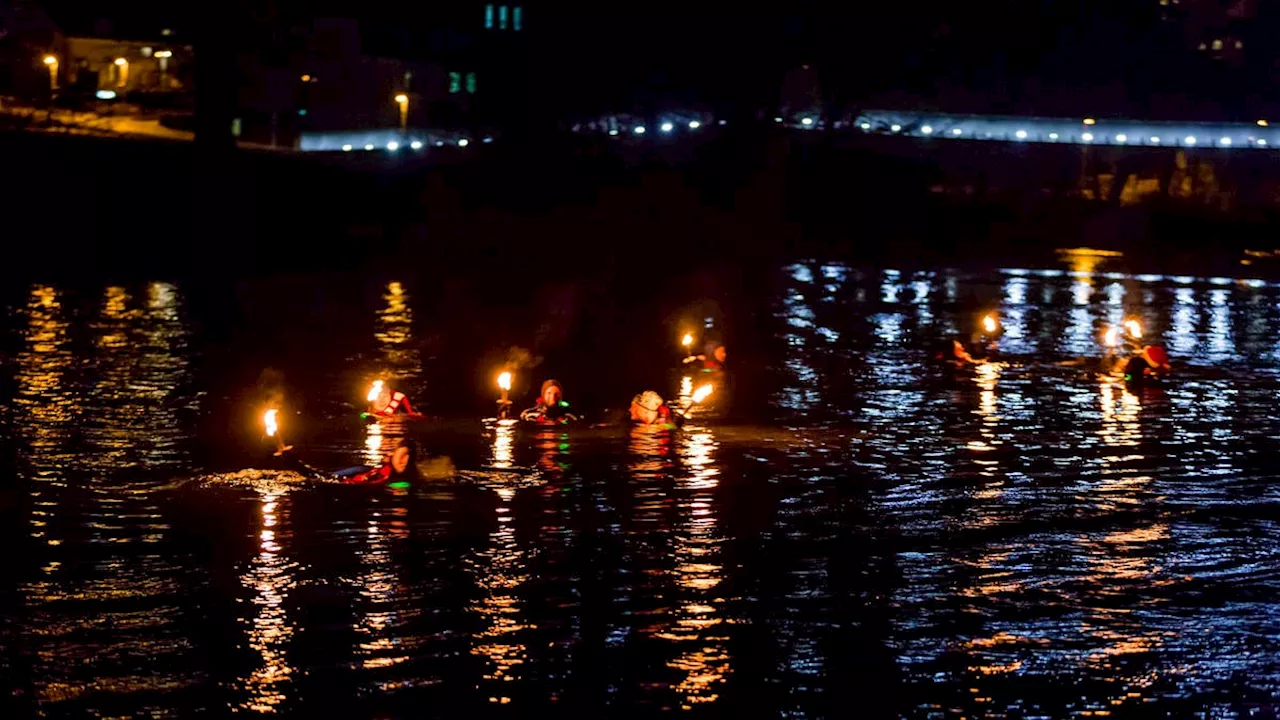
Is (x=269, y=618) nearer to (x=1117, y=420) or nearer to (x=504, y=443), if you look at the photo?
(x=504, y=443)

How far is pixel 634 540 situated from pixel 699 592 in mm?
1675

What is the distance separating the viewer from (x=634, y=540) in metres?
15.2

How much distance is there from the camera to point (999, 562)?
1473cm

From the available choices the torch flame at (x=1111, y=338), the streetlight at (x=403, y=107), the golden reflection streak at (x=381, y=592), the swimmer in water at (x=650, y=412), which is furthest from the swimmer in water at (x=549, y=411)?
the streetlight at (x=403, y=107)

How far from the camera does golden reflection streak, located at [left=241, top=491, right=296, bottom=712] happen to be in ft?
36.9

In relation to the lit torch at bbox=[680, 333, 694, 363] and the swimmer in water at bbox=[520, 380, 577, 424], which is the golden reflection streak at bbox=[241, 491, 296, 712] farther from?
the lit torch at bbox=[680, 333, 694, 363]

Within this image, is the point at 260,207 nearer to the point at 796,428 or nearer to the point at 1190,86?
the point at 796,428

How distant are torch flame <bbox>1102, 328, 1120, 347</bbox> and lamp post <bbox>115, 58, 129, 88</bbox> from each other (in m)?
39.6

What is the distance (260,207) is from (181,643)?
33174mm

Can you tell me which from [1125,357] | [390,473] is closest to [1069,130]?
[1125,357]

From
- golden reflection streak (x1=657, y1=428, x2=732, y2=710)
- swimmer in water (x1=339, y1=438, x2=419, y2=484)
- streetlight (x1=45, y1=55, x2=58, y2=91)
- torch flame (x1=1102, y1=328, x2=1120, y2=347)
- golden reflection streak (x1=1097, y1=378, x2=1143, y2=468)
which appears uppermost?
streetlight (x1=45, y1=55, x2=58, y2=91)

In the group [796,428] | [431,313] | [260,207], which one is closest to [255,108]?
[260,207]

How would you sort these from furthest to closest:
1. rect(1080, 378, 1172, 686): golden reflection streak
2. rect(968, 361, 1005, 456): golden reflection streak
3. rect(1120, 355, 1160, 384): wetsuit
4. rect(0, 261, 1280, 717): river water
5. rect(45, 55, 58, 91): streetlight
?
1. rect(45, 55, 58, 91): streetlight
2. rect(1120, 355, 1160, 384): wetsuit
3. rect(968, 361, 1005, 456): golden reflection streak
4. rect(1080, 378, 1172, 686): golden reflection streak
5. rect(0, 261, 1280, 717): river water

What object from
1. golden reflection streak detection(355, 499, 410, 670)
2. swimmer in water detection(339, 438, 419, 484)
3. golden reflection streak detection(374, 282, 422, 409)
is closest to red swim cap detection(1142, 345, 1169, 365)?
golden reflection streak detection(374, 282, 422, 409)
